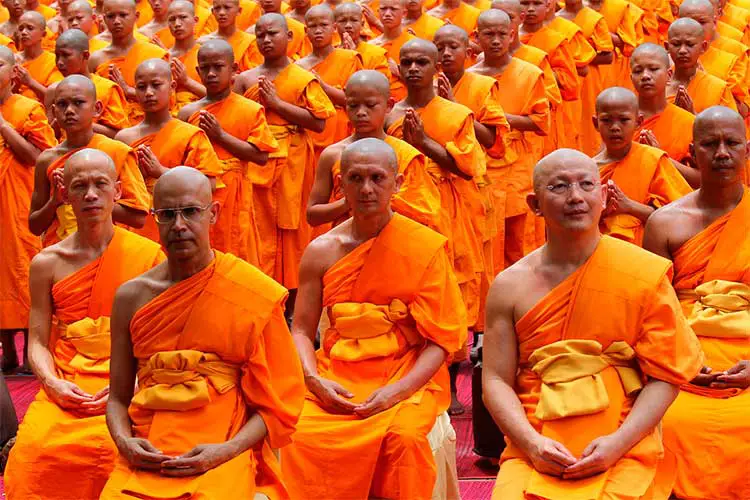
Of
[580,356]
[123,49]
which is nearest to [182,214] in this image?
[580,356]

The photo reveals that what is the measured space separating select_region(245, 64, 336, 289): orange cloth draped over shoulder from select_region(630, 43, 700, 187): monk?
2133 millimetres

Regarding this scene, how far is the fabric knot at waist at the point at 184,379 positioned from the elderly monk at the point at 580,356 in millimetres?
863

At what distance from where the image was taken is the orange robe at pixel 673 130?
7.93m

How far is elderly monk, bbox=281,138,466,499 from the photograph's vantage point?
17.5 ft

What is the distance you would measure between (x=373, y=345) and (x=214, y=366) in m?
0.93

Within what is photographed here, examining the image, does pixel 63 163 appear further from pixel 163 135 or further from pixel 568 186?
pixel 568 186

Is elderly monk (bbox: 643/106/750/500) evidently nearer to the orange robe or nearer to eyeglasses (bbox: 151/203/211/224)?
eyeglasses (bbox: 151/203/211/224)

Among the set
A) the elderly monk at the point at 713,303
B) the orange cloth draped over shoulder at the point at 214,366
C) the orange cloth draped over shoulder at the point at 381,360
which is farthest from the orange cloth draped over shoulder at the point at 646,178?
the orange cloth draped over shoulder at the point at 214,366

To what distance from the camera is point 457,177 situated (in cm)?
793

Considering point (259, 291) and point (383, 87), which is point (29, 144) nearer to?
point (383, 87)

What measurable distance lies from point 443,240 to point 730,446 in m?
1.31

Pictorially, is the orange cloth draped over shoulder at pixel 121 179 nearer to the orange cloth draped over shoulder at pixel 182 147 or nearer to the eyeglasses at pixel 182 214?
the orange cloth draped over shoulder at pixel 182 147

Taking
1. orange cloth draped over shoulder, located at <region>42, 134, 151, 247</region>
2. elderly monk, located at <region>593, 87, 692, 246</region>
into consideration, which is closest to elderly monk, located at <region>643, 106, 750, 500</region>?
elderly monk, located at <region>593, 87, 692, 246</region>

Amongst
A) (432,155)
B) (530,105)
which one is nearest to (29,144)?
(432,155)
